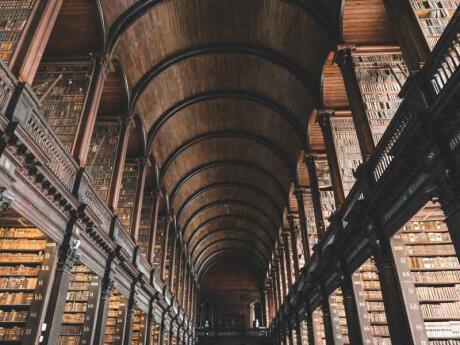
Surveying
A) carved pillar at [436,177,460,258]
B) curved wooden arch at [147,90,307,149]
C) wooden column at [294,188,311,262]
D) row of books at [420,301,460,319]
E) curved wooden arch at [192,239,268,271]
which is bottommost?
row of books at [420,301,460,319]

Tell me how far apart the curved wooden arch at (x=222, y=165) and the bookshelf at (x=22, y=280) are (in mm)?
10240

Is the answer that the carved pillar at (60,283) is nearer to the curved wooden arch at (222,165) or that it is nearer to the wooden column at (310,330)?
the wooden column at (310,330)

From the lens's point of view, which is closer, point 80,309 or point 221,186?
point 80,309

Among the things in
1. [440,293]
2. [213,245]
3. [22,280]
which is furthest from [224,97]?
[213,245]

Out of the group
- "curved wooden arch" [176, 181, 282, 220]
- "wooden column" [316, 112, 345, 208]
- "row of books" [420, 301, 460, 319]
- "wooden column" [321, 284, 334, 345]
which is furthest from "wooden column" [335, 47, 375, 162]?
"curved wooden arch" [176, 181, 282, 220]

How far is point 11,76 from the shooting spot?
4742mm

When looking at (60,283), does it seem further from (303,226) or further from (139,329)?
(303,226)

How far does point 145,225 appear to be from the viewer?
13.8 metres

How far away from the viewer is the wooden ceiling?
30.3 ft

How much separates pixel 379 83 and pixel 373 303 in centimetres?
510

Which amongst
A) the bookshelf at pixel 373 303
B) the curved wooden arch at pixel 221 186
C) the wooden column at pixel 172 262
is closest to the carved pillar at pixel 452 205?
the bookshelf at pixel 373 303

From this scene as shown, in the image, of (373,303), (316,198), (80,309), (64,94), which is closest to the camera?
(64,94)

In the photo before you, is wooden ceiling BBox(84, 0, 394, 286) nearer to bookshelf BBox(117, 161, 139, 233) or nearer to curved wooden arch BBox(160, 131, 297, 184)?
curved wooden arch BBox(160, 131, 297, 184)

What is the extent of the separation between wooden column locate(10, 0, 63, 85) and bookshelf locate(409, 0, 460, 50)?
227 inches
